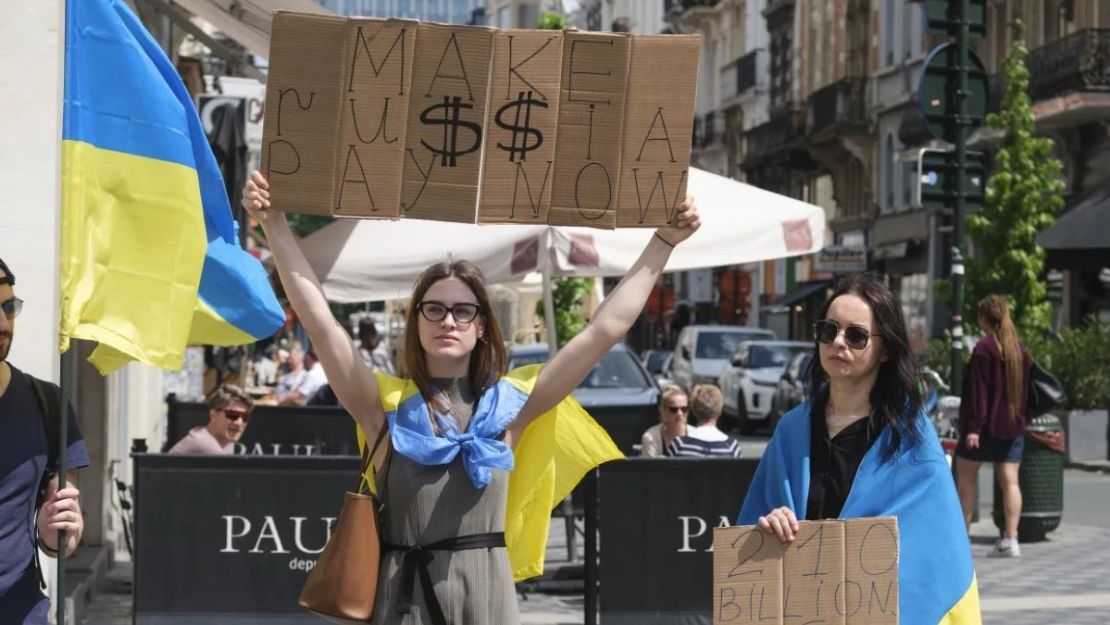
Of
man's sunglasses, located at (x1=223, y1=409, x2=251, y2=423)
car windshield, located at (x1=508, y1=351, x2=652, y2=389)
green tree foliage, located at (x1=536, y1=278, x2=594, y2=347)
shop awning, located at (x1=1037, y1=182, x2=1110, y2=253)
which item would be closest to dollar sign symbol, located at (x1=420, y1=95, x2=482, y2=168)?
man's sunglasses, located at (x1=223, y1=409, x2=251, y2=423)

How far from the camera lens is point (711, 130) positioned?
72.8 meters

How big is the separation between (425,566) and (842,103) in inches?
1887

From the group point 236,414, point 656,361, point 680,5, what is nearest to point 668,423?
point 236,414

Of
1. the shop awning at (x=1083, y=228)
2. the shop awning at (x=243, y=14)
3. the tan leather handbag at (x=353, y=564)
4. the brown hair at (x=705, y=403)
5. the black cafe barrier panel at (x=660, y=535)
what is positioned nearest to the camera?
the tan leather handbag at (x=353, y=564)

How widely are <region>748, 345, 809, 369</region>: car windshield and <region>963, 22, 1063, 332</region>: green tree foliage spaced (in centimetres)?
535

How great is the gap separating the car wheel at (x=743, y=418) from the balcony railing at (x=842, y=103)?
1895 cm

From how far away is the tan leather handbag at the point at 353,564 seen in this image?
173 inches

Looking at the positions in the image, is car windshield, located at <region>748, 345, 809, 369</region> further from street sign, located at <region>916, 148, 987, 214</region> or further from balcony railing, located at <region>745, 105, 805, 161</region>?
balcony railing, located at <region>745, 105, 805, 161</region>

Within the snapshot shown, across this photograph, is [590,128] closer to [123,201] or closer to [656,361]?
[123,201]

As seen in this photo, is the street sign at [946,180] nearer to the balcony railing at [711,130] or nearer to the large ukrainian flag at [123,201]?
the large ukrainian flag at [123,201]

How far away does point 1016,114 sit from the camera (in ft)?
91.1

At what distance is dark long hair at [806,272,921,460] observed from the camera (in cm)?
466

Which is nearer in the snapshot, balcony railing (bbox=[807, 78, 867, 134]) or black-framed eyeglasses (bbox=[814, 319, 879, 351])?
black-framed eyeglasses (bbox=[814, 319, 879, 351])

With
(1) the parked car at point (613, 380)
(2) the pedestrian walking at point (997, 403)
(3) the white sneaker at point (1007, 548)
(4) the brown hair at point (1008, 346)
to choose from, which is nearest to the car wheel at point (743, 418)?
(1) the parked car at point (613, 380)
